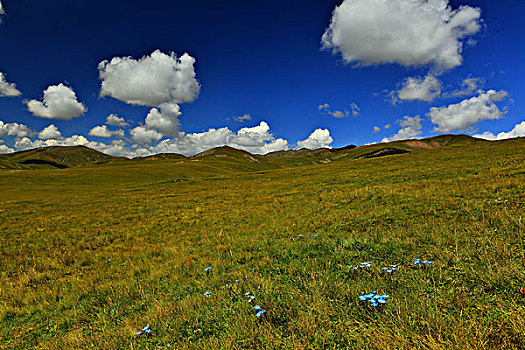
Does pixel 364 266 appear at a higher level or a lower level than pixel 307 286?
higher

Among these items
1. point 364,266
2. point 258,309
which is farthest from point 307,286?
point 364,266

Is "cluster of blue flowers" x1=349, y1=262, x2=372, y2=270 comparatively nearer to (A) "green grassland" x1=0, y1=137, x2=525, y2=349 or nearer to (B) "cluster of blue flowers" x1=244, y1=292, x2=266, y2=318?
(A) "green grassland" x1=0, y1=137, x2=525, y2=349

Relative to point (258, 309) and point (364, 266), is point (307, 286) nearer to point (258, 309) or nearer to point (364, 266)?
point (258, 309)

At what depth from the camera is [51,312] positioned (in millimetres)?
5574

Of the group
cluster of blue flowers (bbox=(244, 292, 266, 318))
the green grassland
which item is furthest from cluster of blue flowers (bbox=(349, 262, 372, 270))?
cluster of blue flowers (bbox=(244, 292, 266, 318))

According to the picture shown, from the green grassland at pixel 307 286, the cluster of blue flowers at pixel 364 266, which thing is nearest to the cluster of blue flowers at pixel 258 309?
the green grassland at pixel 307 286

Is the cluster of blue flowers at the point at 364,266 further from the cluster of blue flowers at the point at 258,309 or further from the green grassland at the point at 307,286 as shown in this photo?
the cluster of blue flowers at the point at 258,309

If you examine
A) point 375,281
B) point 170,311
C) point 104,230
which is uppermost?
point 375,281

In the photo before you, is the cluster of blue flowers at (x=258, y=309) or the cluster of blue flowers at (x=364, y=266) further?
the cluster of blue flowers at (x=364, y=266)

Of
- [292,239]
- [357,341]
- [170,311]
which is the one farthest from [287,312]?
[292,239]

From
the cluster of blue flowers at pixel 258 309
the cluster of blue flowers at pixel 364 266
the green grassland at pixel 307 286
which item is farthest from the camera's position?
the cluster of blue flowers at pixel 364 266

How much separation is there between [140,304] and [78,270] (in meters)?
6.05

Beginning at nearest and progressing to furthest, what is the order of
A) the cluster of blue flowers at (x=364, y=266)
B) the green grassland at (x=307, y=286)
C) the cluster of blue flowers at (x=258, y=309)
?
the green grassland at (x=307, y=286) < the cluster of blue flowers at (x=258, y=309) < the cluster of blue flowers at (x=364, y=266)

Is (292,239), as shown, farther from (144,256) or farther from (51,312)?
(51,312)
